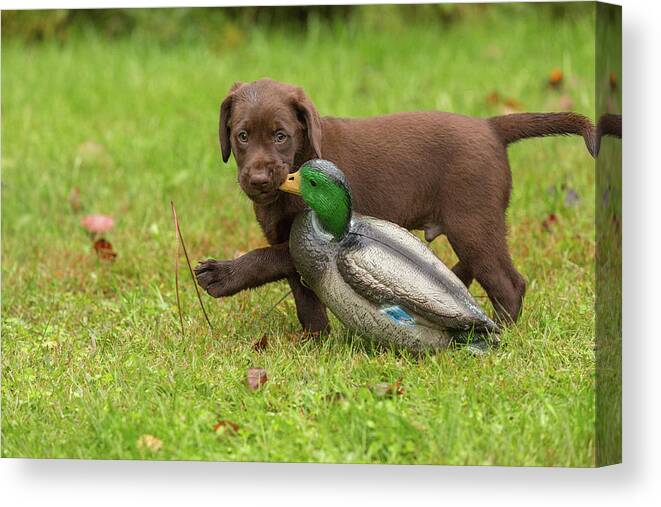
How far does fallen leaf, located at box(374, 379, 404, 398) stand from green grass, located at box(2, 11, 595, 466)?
0.04 m

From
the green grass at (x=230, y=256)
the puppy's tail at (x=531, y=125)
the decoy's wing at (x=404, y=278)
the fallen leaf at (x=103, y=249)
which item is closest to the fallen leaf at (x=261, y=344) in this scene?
the green grass at (x=230, y=256)

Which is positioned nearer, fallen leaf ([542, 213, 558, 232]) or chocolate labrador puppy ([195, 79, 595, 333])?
chocolate labrador puppy ([195, 79, 595, 333])

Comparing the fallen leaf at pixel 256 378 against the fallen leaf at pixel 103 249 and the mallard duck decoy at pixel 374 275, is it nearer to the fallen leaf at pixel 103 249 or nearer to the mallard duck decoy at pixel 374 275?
the mallard duck decoy at pixel 374 275

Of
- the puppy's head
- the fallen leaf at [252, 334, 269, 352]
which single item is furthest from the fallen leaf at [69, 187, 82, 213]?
the puppy's head

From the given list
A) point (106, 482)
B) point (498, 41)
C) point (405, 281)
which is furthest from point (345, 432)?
point (498, 41)

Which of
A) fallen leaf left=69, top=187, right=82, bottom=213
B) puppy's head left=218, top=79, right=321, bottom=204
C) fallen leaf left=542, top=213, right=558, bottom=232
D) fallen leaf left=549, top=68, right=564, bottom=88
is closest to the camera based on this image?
puppy's head left=218, top=79, right=321, bottom=204

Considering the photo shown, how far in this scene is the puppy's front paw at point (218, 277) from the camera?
3979 mm

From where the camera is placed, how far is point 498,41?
6832 millimetres

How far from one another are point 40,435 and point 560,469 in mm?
1601

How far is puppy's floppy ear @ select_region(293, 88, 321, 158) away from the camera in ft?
12.6

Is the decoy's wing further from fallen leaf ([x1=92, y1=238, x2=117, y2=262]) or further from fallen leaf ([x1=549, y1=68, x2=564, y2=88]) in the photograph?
fallen leaf ([x1=549, y1=68, x2=564, y2=88])

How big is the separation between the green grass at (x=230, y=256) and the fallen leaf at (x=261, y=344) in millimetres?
34

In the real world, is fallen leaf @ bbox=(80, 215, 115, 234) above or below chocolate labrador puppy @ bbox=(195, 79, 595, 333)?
below

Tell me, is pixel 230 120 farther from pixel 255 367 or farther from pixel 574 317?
pixel 574 317
